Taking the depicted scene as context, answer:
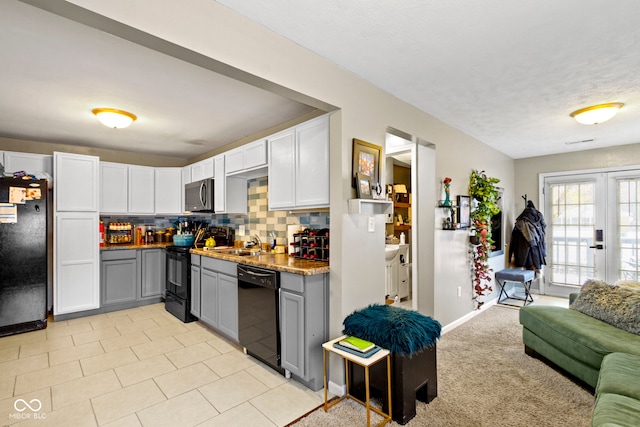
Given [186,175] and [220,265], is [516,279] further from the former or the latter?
[186,175]

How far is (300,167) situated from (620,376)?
2.59 metres

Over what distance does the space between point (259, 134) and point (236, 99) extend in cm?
110

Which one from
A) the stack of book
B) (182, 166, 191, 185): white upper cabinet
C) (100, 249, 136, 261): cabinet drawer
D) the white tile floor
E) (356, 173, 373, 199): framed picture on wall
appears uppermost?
(182, 166, 191, 185): white upper cabinet

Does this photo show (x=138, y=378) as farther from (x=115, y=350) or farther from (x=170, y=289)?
(x=170, y=289)

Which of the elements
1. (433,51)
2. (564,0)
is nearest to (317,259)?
(433,51)

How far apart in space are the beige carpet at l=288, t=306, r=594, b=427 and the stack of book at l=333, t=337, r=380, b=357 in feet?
1.60

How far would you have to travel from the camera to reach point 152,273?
4793 mm

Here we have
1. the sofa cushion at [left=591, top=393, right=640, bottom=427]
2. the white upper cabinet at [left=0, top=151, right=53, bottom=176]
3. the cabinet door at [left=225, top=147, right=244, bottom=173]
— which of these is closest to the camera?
the sofa cushion at [left=591, top=393, right=640, bottom=427]

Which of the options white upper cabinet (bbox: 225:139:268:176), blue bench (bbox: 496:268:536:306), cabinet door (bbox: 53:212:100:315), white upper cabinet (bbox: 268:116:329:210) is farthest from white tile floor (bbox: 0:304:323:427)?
blue bench (bbox: 496:268:536:306)

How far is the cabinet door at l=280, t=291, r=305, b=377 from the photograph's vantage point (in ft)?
7.79

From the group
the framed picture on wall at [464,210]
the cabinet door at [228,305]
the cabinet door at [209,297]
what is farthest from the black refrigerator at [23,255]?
the framed picture on wall at [464,210]

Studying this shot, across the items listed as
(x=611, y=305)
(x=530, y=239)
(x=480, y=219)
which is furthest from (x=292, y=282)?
(x=530, y=239)

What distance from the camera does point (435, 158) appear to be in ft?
11.2

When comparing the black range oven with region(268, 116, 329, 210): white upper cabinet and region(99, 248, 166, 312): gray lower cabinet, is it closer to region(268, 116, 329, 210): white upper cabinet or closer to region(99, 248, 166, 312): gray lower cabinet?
region(99, 248, 166, 312): gray lower cabinet
